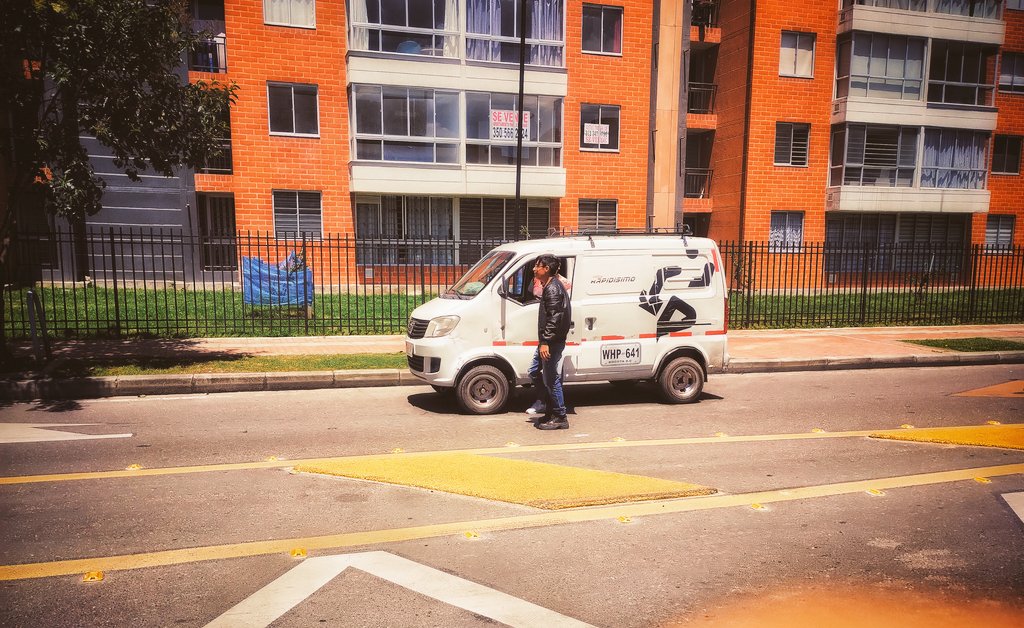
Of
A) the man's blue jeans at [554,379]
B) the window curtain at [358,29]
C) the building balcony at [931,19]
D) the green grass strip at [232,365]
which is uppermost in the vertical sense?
the building balcony at [931,19]

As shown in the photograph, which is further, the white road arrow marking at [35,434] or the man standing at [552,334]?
the man standing at [552,334]

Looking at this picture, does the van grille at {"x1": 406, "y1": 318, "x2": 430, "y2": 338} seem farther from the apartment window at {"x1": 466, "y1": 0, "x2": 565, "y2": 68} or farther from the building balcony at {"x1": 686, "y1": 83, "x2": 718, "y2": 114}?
the building balcony at {"x1": 686, "y1": 83, "x2": 718, "y2": 114}

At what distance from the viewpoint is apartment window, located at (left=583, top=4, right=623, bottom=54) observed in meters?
23.2

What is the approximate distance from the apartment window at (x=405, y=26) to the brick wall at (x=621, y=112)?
172 inches

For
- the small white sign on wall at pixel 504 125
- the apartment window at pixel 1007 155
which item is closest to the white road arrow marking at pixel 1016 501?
the small white sign on wall at pixel 504 125

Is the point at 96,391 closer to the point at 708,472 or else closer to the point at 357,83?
the point at 708,472

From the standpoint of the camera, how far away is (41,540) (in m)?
4.28

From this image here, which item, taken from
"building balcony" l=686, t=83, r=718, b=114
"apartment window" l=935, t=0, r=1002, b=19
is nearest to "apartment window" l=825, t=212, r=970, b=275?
"building balcony" l=686, t=83, r=718, b=114

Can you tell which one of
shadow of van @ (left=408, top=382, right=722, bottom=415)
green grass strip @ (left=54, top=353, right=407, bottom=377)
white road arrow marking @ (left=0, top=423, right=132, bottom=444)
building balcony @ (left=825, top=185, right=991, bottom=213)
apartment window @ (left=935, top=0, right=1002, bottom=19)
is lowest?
shadow of van @ (left=408, top=382, right=722, bottom=415)

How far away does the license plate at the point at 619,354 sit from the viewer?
8.15 metres

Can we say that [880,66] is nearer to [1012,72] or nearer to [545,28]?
[1012,72]

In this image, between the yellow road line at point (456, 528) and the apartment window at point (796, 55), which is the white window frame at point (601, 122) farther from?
the yellow road line at point (456, 528)

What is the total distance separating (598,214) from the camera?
2412 centimetres

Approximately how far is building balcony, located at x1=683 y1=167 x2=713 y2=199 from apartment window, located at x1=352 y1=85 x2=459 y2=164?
1080 cm
